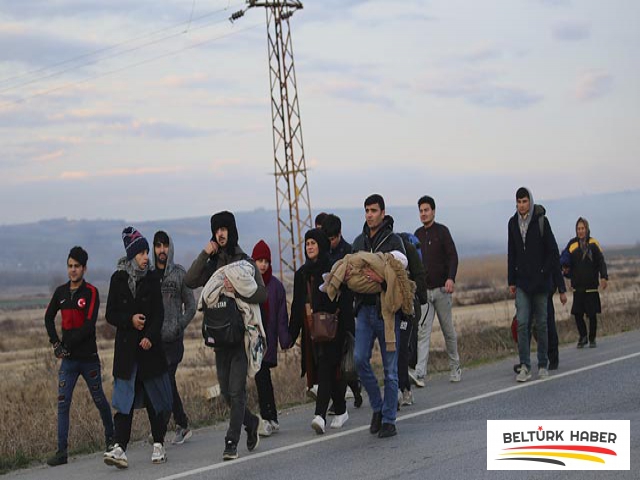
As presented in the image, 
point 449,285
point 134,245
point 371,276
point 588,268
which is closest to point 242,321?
point 134,245

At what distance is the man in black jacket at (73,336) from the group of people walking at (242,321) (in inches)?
0.4

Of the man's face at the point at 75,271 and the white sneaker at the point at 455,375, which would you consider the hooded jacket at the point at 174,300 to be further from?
the white sneaker at the point at 455,375

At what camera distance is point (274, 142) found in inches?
1303

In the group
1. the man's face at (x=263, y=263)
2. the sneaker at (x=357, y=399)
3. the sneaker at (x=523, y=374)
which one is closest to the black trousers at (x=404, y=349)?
the sneaker at (x=357, y=399)

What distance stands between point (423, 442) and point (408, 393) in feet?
7.62

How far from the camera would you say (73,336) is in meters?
9.73

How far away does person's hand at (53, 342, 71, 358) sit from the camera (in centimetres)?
972

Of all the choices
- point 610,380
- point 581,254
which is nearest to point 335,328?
point 610,380

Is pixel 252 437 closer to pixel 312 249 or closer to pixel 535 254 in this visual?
pixel 312 249

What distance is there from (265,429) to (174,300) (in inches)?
61.6

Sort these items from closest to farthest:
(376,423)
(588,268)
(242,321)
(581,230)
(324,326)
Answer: (242,321)
(376,423)
(324,326)
(581,230)
(588,268)

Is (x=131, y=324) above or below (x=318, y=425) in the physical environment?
above

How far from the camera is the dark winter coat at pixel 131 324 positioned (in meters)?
9.20

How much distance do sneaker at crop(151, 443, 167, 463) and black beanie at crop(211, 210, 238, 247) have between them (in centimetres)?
191
